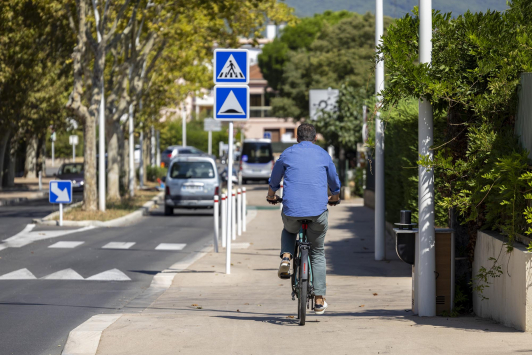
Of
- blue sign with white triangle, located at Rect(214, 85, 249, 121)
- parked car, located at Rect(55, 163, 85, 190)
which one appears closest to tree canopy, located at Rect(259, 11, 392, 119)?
parked car, located at Rect(55, 163, 85, 190)

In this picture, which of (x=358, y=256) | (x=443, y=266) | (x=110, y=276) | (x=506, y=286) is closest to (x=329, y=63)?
(x=358, y=256)

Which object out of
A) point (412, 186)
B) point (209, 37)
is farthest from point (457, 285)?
point (209, 37)

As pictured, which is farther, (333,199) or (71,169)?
(71,169)

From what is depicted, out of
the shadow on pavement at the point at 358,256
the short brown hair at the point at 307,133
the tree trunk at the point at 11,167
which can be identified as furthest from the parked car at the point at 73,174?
the short brown hair at the point at 307,133

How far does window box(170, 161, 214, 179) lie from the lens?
25.1 metres

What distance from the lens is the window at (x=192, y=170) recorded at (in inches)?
989

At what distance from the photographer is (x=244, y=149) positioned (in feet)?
152

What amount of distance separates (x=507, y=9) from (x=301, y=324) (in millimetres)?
3620

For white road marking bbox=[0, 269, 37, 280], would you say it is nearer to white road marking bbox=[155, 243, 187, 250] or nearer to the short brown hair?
white road marking bbox=[155, 243, 187, 250]

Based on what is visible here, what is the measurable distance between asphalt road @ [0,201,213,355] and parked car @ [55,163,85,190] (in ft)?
44.5

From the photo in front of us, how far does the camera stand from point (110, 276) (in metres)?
11.5

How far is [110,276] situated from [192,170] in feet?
45.6

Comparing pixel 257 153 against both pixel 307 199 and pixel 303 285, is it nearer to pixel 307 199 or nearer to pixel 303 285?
pixel 307 199

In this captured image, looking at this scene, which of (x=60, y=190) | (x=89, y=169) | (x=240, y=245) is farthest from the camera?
(x=89, y=169)
